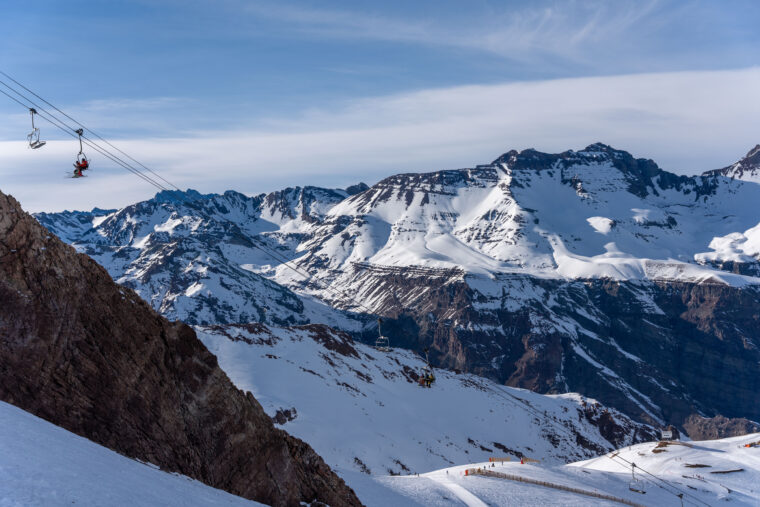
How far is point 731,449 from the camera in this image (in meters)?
101

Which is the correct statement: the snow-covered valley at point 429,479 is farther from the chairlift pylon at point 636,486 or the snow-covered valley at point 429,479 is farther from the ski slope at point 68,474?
the chairlift pylon at point 636,486

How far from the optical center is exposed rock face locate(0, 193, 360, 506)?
22.6 meters

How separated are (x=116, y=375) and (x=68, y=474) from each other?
666 centimetres

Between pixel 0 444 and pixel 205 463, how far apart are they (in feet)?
33.0

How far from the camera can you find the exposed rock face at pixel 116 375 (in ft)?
74.3

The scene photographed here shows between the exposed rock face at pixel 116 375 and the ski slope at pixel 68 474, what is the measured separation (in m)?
1.60

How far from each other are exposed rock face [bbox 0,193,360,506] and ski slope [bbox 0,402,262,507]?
1.60 metres

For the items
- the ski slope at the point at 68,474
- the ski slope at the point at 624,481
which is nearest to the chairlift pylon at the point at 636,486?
the ski slope at the point at 624,481

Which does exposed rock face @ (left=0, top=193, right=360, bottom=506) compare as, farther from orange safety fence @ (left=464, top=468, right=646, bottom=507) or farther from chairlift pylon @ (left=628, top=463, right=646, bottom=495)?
chairlift pylon @ (left=628, top=463, right=646, bottom=495)

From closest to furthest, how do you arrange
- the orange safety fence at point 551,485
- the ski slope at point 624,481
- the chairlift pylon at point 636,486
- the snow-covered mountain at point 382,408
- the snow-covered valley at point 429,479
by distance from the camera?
the snow-covered valley at point 429,479 < the ski slope at point 624,481 < the orange safety fence at point 551,485 < the chairlift pylon at point 636,486 < the snow-covered mountain at point 382,408

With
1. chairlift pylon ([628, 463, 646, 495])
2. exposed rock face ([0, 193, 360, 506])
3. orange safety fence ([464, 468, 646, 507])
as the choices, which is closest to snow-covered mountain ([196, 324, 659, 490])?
orange safety fence ([464, 468, 646, 507])

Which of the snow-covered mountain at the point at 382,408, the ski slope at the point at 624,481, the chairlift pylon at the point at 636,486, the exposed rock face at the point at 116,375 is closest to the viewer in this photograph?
the exposed rock face at the point at 116,375

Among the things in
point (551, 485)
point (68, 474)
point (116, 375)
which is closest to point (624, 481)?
point (551, 485)

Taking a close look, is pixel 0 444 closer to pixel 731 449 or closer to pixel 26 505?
pixel 26 505
